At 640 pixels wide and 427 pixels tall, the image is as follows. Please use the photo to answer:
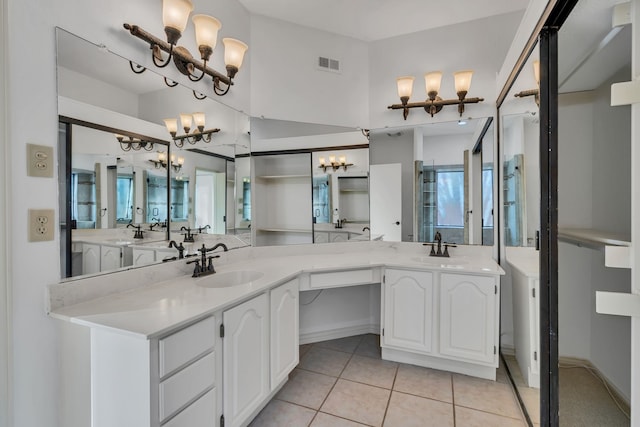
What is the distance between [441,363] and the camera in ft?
7.16

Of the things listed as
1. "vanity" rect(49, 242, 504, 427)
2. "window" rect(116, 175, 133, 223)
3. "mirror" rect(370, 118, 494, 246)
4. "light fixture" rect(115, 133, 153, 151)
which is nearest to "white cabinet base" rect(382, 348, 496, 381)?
"vanity" rect(49, 242, 504, 427)

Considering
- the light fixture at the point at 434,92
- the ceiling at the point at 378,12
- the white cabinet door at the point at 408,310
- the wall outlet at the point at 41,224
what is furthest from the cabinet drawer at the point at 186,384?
the ceiling at the point at 378,12

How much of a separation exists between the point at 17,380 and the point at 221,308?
0.74 m

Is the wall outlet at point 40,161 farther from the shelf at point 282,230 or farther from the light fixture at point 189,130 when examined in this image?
the shelf at point 282,230

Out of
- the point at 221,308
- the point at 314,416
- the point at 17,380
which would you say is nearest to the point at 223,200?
the point at 221,308

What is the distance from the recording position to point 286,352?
1.80 meters

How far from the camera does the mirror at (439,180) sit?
2430mm

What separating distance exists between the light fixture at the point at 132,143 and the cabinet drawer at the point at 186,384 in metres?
1.16

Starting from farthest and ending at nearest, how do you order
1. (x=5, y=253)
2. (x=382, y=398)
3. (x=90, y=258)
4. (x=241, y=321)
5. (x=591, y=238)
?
(x=382, y=398) → (x=241, y=321) → (x=90, y=258) → (x=591, y=238) → (x=5, y=253)

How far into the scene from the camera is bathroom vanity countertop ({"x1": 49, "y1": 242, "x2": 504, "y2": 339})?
109 centimetres

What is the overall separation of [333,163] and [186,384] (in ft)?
6.62

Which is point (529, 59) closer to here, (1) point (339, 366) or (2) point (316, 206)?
(2) point (316, 206)

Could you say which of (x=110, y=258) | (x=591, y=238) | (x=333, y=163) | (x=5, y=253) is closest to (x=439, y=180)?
(x=333, y=163)

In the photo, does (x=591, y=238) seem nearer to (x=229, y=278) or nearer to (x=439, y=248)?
(x=439, y=248)
